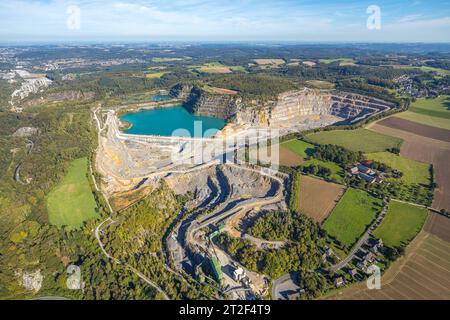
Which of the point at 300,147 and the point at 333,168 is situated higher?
the point at 300,147

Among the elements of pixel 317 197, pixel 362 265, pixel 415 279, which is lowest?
pixel 415 279

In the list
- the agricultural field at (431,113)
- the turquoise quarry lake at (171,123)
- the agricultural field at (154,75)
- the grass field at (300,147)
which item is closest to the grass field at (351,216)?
the grass field at (300,147)

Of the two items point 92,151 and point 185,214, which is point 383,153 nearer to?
point 185,214

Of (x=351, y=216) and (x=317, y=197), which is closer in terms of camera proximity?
(x=351, y=216)

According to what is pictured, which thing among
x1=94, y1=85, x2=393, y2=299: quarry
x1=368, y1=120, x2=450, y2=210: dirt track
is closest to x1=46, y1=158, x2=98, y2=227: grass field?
x1=94, y1=85, x2=393, y2=299: quarry

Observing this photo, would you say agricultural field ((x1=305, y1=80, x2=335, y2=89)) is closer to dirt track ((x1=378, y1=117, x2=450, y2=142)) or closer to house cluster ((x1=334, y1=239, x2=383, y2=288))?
dirt track ((x1=378, y1=117, x2=450, y2=142))

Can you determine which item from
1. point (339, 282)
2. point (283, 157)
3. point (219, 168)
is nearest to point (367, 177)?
point (283, 157)

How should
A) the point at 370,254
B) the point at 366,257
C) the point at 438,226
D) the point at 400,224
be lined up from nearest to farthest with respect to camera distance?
the point at 366,257, the point at 370,254, the point at 438,226, the point at 400,224

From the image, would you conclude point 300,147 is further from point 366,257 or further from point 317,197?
point 366,257
